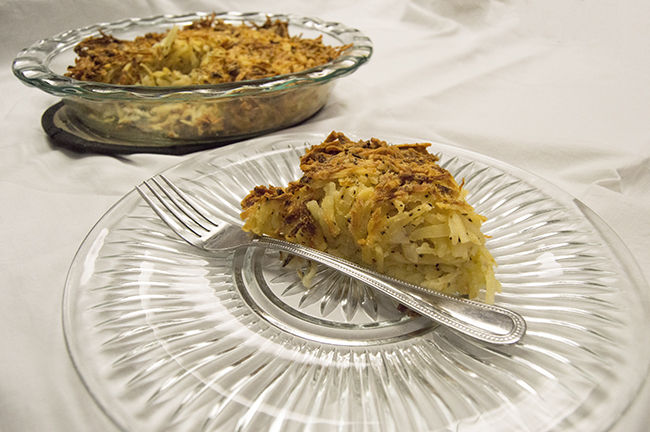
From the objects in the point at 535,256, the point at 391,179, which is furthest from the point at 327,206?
the point at 535,256

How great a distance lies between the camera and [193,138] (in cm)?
195

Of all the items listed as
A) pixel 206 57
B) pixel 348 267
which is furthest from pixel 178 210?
pixel 206 57

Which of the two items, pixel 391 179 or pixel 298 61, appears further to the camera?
pixel 298 61

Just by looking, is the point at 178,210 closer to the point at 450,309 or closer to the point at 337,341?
the point at 337,341

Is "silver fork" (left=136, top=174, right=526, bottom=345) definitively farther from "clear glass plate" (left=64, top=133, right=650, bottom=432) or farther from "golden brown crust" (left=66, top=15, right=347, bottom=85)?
"golden brown crust" (left=66, top=15, right=347, bottom=85)

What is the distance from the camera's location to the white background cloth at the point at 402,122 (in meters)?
1.04

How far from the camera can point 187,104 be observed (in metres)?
1.89

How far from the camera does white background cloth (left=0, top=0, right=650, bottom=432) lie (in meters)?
1.04

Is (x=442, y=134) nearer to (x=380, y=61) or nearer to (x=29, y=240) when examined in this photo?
(x=380, y=61)

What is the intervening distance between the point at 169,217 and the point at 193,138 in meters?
0.79

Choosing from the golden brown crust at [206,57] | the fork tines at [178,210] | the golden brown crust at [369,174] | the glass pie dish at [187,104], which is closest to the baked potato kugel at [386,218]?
the golden brown crust at [369,174]

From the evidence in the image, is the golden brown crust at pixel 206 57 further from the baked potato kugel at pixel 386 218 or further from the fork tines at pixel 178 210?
the baked potato kugel at pixel 386 218

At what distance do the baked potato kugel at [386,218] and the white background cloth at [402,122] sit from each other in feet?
1.31

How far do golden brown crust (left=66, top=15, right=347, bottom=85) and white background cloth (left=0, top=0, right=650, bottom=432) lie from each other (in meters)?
0.27
